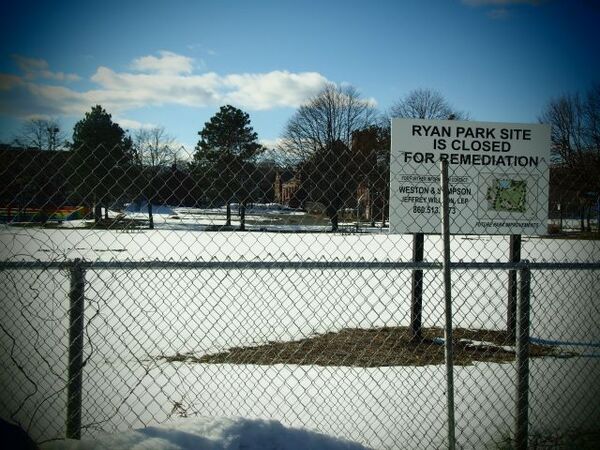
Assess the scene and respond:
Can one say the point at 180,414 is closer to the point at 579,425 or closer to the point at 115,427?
the point at 115,427

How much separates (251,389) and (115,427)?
1325mm

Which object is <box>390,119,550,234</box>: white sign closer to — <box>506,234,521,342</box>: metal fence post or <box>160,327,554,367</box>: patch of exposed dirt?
<box>506,234,521,342</box>: metal fence post

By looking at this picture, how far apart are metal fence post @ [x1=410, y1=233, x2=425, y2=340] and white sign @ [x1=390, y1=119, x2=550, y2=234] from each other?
1.76 feet

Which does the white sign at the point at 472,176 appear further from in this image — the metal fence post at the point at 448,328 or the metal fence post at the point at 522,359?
the metal fence post at the point at 448,328

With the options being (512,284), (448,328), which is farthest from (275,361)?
(512,284)

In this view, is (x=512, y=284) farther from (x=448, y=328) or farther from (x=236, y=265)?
(x=236, y=265)

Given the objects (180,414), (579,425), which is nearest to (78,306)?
(180,414)

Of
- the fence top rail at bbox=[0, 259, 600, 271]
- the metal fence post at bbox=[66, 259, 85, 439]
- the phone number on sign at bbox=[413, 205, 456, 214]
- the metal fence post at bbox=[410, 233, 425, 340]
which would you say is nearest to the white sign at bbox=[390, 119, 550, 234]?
the phone number on sign at bbox=[413, 205, 456, 214]

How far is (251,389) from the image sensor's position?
3.98 metres

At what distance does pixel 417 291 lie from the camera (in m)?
5.07

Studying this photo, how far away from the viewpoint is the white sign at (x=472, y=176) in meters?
4.10

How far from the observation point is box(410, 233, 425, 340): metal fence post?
4840mm

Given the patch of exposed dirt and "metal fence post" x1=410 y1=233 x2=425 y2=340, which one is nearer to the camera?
the patch of exposed dirt

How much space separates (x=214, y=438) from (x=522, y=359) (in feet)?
7.77
